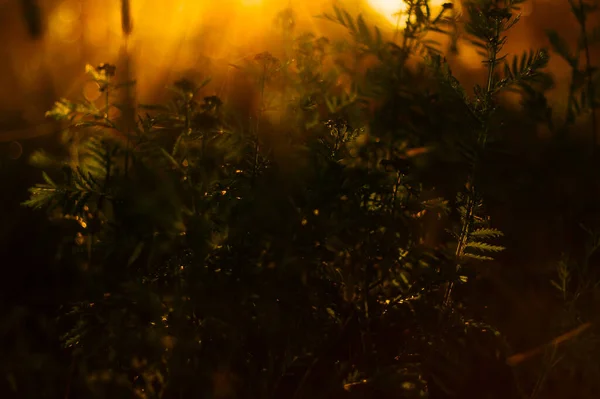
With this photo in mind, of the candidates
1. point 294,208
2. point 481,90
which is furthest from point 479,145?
point 294,208

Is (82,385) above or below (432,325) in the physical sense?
below

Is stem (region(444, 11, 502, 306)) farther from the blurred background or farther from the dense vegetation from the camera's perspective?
the blurred background

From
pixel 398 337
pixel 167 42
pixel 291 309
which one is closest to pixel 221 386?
pixel 291 309

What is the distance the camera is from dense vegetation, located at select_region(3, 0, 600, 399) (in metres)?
1.36

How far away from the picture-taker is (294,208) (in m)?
1.34

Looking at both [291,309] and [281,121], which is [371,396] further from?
[281,121]

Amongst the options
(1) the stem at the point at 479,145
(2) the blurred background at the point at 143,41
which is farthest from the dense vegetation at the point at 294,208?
(2) the blurred background at the point at 143,41

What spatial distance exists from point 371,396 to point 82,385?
87 cm

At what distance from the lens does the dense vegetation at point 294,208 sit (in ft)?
4.45

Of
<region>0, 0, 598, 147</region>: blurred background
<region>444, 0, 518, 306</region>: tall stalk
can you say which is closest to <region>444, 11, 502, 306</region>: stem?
Result: <region>444, 0, 518, 306</region>: tall stalk

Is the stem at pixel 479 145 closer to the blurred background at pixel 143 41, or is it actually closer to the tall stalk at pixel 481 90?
the tall stalk at pixel 481 90

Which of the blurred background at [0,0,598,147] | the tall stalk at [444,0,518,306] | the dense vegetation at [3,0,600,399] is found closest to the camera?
the dense vegetation at [3,0,600,399]

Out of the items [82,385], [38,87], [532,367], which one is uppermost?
[38,87]

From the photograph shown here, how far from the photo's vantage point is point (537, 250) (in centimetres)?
274
